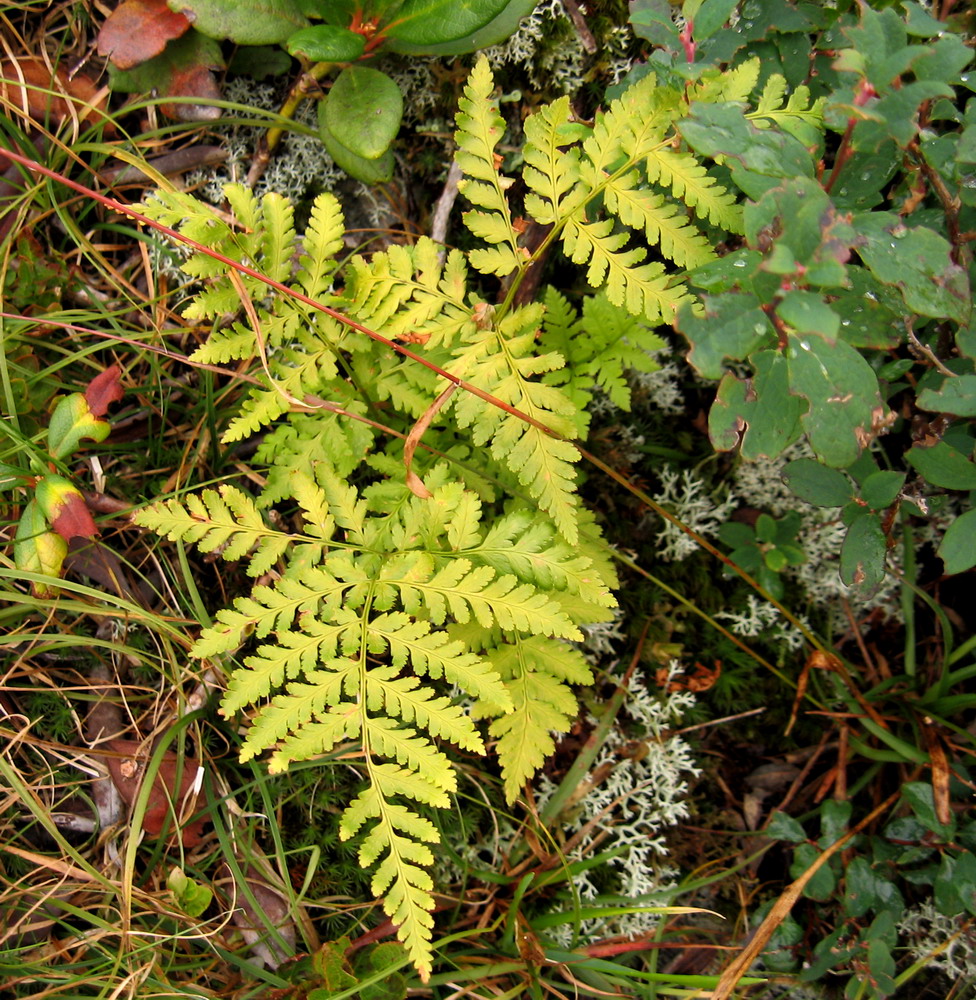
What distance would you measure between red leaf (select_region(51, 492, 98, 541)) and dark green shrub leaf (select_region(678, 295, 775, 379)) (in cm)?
193

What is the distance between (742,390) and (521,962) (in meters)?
2.08

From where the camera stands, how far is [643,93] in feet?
7.28

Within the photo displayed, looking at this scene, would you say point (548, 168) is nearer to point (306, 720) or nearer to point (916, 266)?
point (916, 266)

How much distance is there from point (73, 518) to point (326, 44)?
1.72 meters

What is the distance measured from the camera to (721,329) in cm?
188

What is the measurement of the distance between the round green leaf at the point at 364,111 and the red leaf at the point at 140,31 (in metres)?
0.64

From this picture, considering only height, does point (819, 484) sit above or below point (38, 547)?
above

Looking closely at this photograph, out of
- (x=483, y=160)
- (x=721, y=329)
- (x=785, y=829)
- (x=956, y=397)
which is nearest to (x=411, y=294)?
(x=483, y=160)

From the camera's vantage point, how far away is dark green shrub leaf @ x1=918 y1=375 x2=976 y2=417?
213cm

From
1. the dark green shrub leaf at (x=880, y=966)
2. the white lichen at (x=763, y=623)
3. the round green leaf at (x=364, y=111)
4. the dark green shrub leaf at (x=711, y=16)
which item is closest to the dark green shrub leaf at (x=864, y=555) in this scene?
the white lichen at (x=763, y=623)

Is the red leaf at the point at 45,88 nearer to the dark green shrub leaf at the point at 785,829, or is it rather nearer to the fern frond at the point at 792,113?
the fern frond at the point at 792,113

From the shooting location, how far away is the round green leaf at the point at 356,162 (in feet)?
9.01

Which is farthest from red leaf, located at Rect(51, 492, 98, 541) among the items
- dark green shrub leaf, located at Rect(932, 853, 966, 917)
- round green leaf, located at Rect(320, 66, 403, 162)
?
dark green shrub leaf, located at Rect(932, 853, 966, 917)

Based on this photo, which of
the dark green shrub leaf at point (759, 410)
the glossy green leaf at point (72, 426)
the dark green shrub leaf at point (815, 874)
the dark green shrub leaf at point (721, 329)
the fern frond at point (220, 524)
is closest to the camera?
the dark green shrub leaf at point (721, 329)
